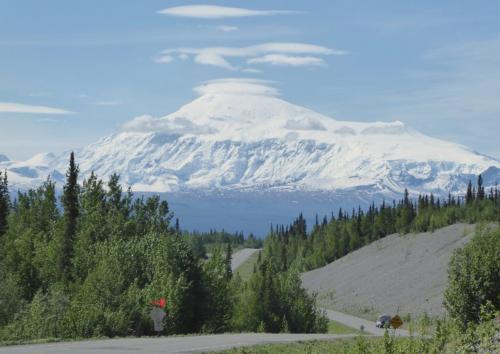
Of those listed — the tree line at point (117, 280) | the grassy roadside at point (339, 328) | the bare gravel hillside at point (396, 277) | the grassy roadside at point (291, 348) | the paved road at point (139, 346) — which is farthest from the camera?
the bare gravel hillside at point (396, 277)

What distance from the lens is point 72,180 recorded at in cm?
9581

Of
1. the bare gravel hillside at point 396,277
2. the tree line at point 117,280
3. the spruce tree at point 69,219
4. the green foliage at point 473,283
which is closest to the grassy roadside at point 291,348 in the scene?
the tree line at point 117,280

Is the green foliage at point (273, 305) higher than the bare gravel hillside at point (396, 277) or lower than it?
higher

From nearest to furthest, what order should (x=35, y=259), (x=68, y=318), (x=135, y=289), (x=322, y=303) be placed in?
1. (x=68, y=318)
2. (x=135, y=289)
3. (x=35, y=259)
4. (x=322, y=303)

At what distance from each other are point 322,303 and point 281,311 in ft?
294

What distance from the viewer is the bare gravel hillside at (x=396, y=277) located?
134 m

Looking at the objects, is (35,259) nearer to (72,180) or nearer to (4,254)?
(4,254)

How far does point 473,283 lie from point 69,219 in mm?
50985

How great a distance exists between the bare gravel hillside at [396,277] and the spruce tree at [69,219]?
54.8 m

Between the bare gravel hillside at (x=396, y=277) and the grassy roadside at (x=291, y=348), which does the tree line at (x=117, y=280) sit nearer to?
the grassy roadside at (x=291, y=348)

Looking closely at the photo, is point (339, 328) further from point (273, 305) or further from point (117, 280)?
point (117, 280)

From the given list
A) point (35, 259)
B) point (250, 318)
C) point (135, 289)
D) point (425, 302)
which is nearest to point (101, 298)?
point (135, 289)

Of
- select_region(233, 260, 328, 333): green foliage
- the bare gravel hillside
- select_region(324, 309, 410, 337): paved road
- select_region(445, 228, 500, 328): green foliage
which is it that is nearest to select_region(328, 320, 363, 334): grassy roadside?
select_region(324, 309, 410, 337): paved road

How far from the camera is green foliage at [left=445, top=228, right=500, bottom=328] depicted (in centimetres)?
4919
